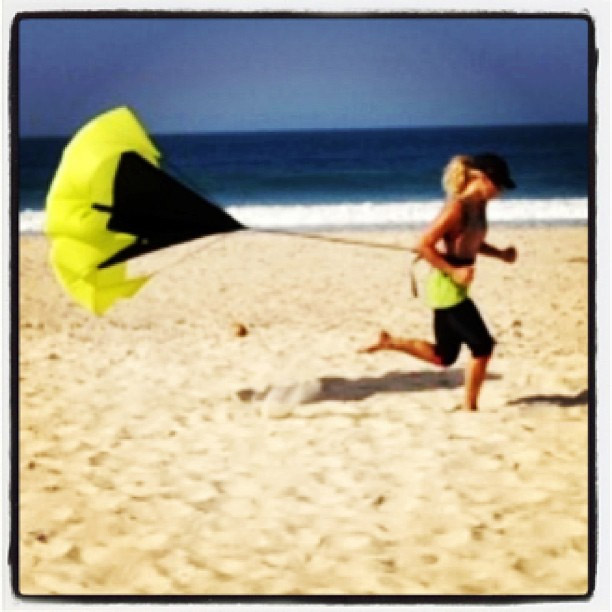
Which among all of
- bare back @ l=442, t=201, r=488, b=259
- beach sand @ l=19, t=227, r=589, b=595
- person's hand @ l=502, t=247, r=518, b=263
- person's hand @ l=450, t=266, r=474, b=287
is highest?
bare back @ l=442, t=201, r=488, b=259

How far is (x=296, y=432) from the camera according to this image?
1.98 meters

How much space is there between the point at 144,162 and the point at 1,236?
0.29m

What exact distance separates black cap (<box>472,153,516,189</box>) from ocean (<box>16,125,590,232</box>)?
0.06 ft

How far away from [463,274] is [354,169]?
12.9 inches

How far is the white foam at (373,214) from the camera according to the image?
76.9 inches

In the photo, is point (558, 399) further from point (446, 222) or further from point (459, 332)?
point (446, 222)

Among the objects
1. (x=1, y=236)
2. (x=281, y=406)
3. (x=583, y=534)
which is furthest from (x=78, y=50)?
(x=583, y=534)

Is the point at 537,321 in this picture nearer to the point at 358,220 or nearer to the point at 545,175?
the point at 545,175

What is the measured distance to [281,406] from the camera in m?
2.00

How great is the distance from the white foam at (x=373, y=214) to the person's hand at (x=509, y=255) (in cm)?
6

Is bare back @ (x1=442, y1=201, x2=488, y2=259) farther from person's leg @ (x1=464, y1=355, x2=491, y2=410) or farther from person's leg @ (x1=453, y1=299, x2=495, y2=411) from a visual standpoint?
person's leg @ (x1=464, y1=355, x2=491, y2=410)

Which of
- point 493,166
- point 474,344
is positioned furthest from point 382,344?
point 493,166

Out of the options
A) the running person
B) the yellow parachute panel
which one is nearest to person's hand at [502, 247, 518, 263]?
the running person

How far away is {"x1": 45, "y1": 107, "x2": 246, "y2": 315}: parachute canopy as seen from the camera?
194 cm
